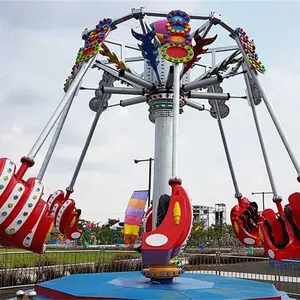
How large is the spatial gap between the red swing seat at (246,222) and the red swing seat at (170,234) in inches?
180

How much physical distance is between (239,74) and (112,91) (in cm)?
337

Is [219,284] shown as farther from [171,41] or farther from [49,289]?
[171,41]

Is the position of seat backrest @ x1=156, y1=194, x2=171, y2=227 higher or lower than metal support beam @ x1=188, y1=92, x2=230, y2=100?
lower

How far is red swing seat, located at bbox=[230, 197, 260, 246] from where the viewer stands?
11.6m

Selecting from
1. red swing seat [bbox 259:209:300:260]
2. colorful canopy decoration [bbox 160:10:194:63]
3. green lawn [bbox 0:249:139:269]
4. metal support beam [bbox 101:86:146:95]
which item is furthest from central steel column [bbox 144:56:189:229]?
green lawn [bbox 0:249:139:269]

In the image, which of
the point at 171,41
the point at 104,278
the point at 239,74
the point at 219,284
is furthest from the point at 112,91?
the point at 219,284

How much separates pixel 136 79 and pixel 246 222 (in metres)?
4.78

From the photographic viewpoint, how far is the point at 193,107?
12.8 meters

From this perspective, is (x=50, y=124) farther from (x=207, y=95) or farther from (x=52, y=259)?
(x=52, y=259)

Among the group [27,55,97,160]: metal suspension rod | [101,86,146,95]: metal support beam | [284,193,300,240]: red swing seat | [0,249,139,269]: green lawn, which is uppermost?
[101,86,146,95]: metal support beam

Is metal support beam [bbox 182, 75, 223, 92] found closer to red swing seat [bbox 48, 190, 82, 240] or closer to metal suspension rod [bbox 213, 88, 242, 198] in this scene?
metal suspension rod [bbox 213, 88, 242, 198]

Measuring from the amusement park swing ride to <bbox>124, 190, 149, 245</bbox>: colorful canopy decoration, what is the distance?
7543 mm

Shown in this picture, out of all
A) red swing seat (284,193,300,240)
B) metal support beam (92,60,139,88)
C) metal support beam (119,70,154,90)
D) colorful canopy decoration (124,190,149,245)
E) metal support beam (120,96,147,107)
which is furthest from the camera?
colorful canopy decoration (124,190,149,245)

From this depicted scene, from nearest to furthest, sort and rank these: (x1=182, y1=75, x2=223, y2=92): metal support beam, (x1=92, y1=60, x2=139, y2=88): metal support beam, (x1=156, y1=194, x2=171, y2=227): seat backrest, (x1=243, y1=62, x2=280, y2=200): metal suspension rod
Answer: (x1=156, y1=194, x2=171, y2=227): seat backrest, (x1=243, y1=62, x2=280, y2=200): metal suspension rod, (x1=182, y1=75, x2=223, y2=92): metal support beam, (x1=92, y1=60, x2=139, y2=88): metal support beam
